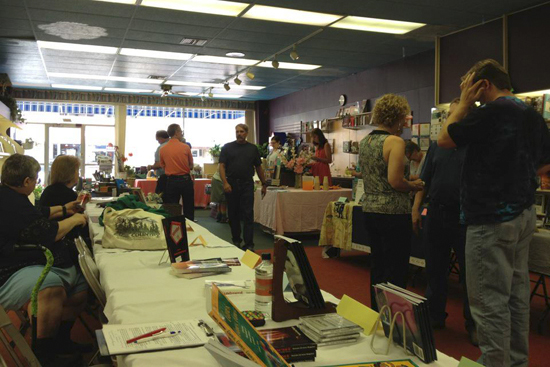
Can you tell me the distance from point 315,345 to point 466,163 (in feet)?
4.26

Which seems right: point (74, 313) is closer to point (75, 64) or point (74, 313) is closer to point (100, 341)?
point (100, 341)

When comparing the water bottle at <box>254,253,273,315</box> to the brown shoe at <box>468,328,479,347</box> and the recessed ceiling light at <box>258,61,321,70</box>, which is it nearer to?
the brown shoe at <box>468,328,479,347</box>

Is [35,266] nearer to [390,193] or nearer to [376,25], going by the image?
[390,193]

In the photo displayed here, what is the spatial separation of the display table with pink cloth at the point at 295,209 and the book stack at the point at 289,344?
534 centimetres

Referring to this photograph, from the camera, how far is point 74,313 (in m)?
2.81

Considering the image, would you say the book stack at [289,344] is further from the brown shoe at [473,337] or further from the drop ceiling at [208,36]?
the drop ceiling at [208,36]

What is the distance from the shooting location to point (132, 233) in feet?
8.63

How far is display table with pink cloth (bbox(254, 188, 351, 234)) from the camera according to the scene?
666 cm

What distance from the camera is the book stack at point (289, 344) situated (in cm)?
115

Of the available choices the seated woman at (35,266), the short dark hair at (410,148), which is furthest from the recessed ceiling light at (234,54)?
the seated woman at (35,266)

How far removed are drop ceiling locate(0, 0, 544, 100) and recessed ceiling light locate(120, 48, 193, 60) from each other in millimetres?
234

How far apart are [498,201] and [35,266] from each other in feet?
7.44

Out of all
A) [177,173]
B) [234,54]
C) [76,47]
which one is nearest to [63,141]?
[76,47]

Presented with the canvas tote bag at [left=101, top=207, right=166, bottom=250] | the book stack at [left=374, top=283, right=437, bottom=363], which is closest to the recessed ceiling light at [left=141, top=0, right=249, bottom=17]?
the canvas tote bag at [left=101, top=207, right=166, bottom=250]
